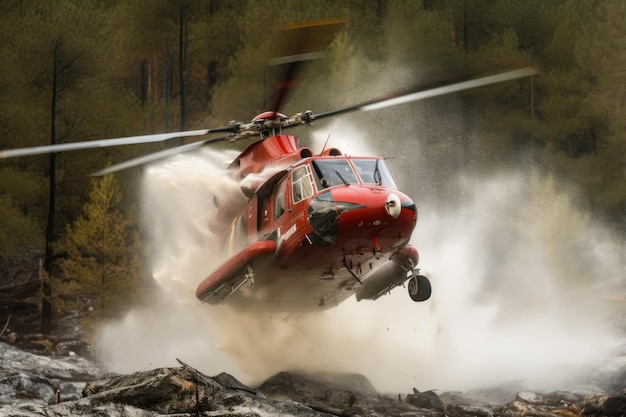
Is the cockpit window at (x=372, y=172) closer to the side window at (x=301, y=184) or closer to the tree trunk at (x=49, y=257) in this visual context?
the side window at (x=301, y=184)

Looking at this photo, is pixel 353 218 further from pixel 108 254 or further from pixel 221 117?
pixel 221 117

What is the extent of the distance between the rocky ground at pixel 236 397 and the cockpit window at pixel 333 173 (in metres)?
3.91

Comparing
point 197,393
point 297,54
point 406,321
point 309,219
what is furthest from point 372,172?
point 406,321

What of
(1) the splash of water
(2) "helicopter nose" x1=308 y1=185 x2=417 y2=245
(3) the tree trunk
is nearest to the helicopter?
(2) "helicopter nose" x1=308 y1=185 x2=417 y2=245

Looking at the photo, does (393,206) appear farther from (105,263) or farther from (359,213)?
(105,263)

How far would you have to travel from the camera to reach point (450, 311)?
24641 mm

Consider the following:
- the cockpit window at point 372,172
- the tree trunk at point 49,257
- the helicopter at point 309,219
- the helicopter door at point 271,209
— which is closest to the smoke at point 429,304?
the helicopter at point 309,219

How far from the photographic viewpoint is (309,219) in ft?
49.6

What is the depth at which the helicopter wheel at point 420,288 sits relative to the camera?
52.5ft

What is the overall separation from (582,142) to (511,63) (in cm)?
3445

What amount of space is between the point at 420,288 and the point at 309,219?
2.61 metres

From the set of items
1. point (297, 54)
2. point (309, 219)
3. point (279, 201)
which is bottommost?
point (309, 219)

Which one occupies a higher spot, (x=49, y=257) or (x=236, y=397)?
(x=49, y=257)

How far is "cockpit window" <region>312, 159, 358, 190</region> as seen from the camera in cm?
1540
